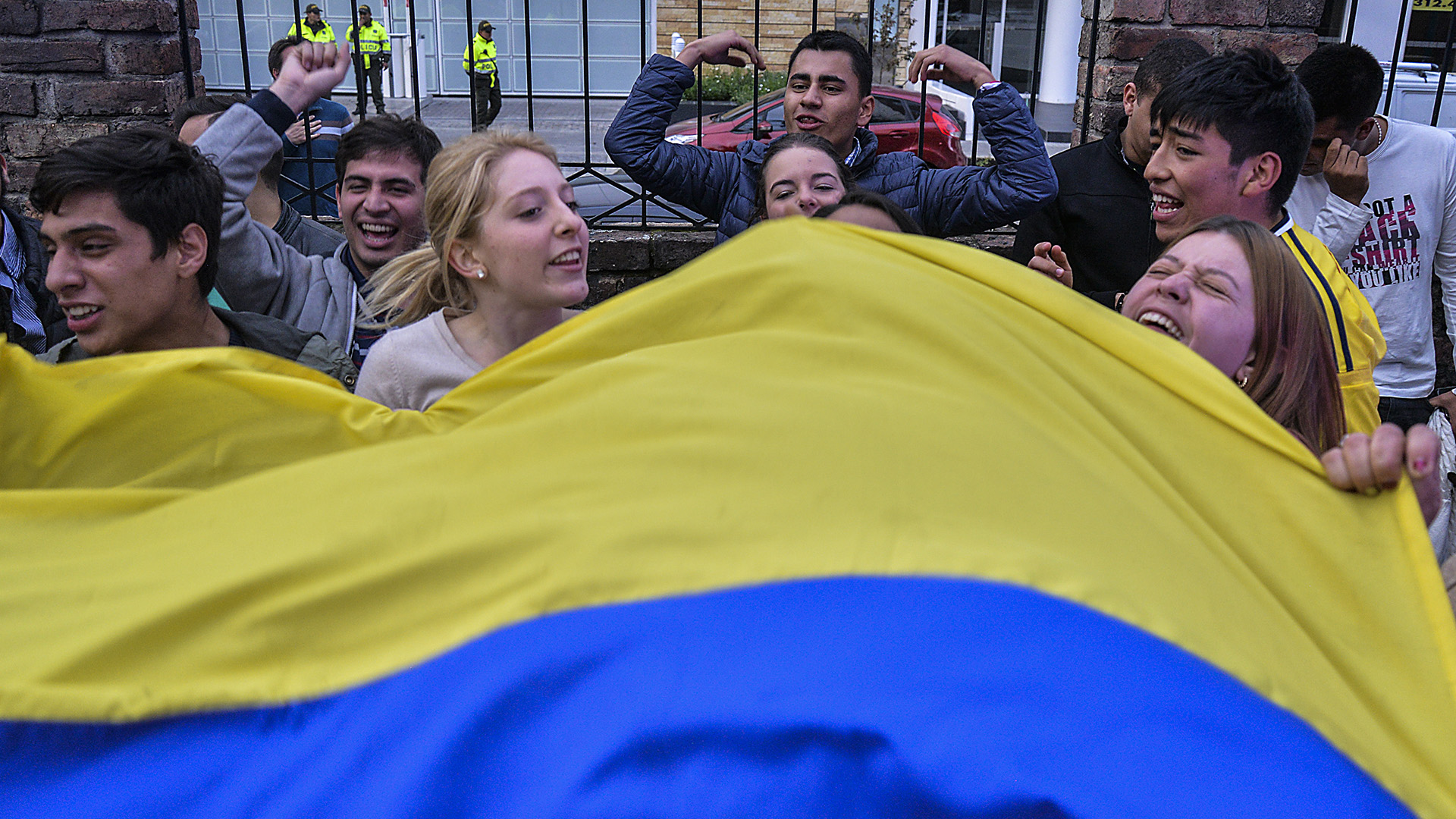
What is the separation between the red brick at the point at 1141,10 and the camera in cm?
431

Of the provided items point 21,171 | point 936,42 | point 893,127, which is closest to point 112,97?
point 21,171

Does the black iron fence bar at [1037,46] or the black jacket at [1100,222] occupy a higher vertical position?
the black iron fence bar at [1037,46]

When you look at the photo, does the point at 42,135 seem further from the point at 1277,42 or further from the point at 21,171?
the point at 1277,42

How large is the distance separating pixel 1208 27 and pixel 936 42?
11067mm

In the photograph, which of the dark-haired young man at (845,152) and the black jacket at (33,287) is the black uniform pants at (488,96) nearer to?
the dark-haired young man at (845,152)

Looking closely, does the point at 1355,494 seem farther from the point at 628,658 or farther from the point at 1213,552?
the point at 628,658

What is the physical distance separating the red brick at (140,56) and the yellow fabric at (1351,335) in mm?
4071

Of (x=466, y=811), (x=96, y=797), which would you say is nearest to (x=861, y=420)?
(x=466, y=811)

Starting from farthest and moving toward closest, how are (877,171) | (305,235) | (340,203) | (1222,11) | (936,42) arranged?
(936,42) → (1222,11) → (877,171) → (305,235) → (340,203)

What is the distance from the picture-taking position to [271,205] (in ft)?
12.1

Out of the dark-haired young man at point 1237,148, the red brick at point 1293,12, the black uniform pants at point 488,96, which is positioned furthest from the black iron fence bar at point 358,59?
the black uniform pants at point 488,96

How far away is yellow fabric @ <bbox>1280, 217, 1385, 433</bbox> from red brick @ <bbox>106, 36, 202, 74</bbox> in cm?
407

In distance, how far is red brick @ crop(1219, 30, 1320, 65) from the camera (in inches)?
169

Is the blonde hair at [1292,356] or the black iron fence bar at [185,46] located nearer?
the blonde hair at [1292,356]
